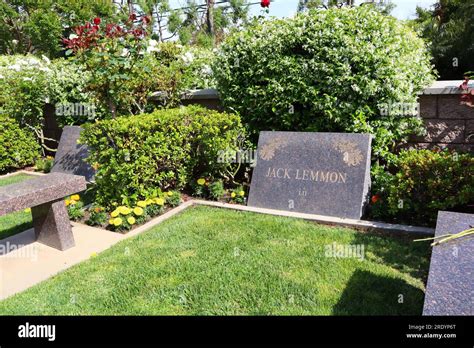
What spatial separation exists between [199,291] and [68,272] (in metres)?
1.42

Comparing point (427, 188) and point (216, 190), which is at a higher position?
point (427, 188)

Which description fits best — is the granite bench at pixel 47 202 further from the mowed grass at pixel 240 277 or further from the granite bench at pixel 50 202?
the mowed grass at pixel 240 277

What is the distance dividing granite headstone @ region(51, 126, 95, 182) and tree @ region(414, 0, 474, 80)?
954 centimetres

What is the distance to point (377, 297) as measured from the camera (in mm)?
2939

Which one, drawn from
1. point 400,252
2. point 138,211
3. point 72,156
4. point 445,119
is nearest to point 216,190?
point 138,211

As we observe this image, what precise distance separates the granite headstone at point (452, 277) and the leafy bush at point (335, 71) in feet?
9.89

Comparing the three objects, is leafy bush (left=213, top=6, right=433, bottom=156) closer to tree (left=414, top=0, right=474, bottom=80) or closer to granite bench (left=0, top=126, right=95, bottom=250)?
granite bench (left=0, top=126, right=95, bottom=250)

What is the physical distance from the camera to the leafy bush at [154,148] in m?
4.82

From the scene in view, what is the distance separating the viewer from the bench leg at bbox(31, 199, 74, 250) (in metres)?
4.14

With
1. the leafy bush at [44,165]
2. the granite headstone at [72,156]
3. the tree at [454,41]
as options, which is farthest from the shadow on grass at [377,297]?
the tree at [454,41]

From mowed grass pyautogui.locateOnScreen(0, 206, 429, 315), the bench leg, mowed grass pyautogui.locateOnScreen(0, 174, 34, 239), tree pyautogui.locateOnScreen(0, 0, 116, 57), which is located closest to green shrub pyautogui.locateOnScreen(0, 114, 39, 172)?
mowed grass pyautogui.locateOnScreen(0, 174, 34, 239)

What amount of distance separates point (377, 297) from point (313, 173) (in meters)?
2.32

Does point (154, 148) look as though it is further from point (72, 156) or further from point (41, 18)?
point (41, 18)
